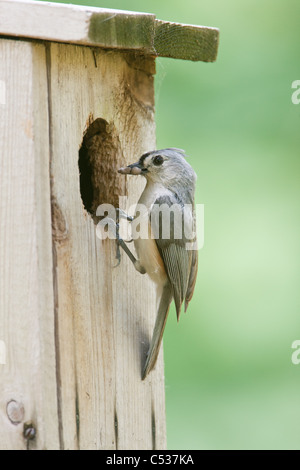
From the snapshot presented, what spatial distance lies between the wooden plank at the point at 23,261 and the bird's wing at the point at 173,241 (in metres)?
0.70

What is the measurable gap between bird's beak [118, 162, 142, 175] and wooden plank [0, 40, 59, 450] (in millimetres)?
516

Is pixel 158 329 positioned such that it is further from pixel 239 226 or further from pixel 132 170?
pixel 239 226

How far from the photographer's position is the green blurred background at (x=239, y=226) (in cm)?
637

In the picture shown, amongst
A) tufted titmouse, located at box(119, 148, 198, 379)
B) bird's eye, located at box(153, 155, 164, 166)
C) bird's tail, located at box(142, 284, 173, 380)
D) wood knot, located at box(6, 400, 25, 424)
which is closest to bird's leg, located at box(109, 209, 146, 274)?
tufted titmouse, located at box(119, 148, 198, 379)

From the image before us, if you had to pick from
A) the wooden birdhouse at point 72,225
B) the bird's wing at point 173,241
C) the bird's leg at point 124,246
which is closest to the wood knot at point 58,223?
the wooden birdhouse at point 72,225

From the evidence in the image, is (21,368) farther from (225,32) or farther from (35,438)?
(225,32)

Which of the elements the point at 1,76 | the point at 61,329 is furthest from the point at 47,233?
the point at 1,76

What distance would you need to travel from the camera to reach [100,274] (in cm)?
359

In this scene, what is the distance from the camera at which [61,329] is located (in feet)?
10.9

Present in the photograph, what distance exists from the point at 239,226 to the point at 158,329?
126 inches

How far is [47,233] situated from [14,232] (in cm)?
12

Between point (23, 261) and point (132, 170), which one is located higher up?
point (132, 170)

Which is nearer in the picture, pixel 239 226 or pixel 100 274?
pixel 100 274

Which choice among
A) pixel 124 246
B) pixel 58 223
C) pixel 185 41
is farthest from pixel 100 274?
pixel 185 41
